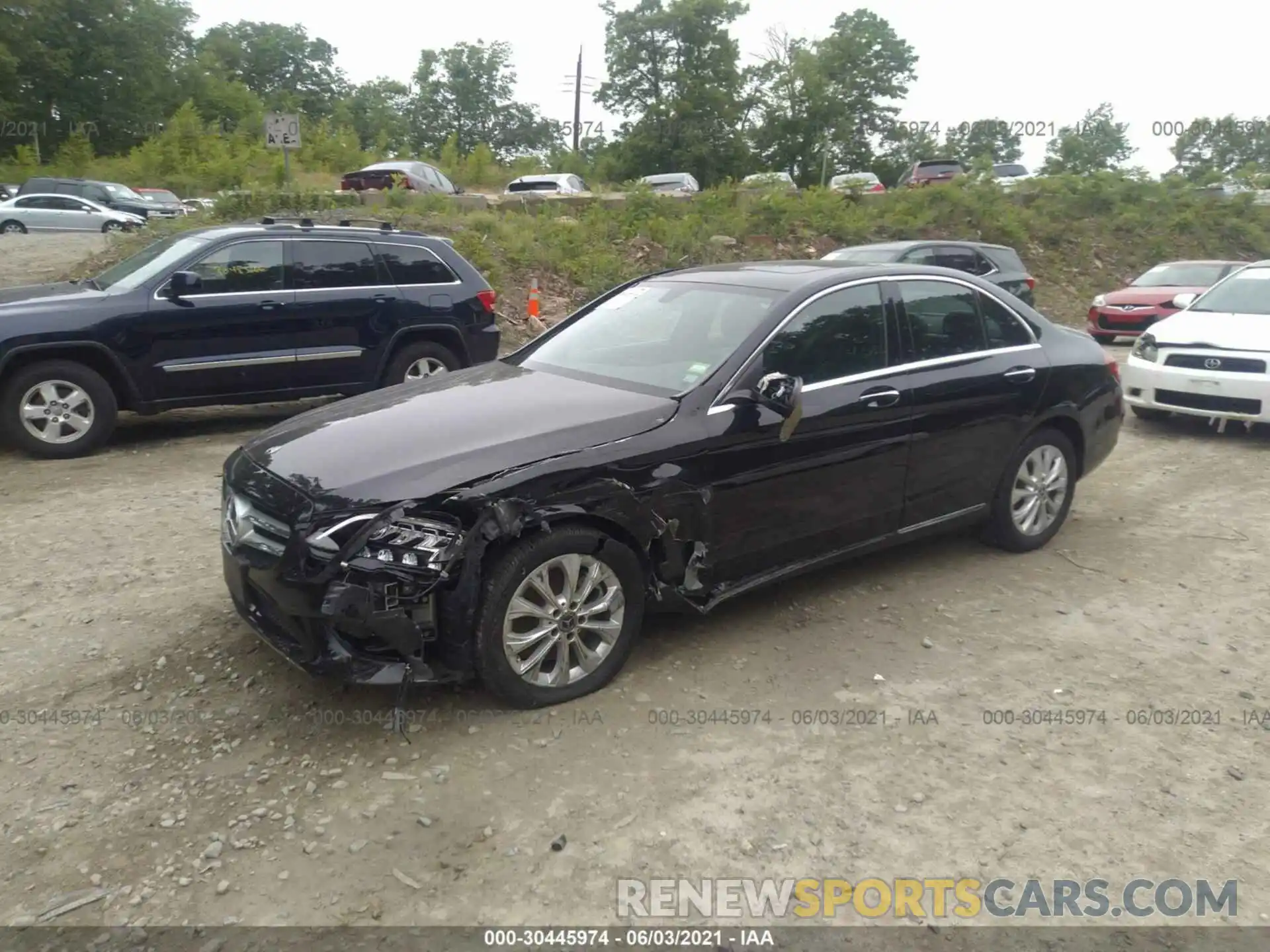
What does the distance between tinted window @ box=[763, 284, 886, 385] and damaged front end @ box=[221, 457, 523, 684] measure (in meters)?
1.59

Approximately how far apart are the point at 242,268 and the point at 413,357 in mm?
1608

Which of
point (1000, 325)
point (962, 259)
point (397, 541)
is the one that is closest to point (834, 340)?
point (1000, 325)

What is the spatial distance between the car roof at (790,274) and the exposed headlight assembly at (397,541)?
2116mm

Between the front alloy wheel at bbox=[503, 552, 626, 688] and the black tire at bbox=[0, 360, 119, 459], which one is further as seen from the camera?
the black tire at bbox=[0, 360, 119, 459]

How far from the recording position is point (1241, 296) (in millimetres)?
9219

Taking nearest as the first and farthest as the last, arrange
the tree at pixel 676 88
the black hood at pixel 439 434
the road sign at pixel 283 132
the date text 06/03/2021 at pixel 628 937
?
the date text 06/03/2021 at pixel 628 937, the black hood at pixel 439 434, the road sign at pixel 283 132, the tree at pixel 676 88

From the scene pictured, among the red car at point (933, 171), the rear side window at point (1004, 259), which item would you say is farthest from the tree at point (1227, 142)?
the rear side window at point (1004, 259)

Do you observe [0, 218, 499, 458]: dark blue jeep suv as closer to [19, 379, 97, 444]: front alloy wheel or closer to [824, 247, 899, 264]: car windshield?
[19, 379, 97, 444]: front alloy wheel

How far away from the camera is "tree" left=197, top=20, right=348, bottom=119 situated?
68.1 m

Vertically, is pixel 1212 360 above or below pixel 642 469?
above

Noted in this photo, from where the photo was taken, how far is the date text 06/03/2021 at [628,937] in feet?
8.91

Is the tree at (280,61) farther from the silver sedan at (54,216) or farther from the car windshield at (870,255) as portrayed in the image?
the car windshield at (870,255)

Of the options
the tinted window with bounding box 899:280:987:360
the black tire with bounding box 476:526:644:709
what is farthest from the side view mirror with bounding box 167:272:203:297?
the tinted window with bounding box 899:280:987:360

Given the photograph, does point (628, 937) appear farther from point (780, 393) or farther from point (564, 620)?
point (780, 393)
